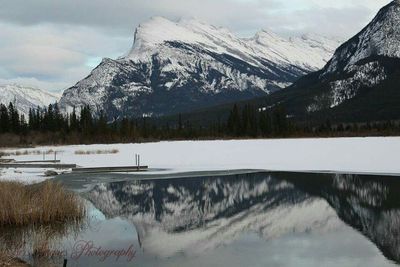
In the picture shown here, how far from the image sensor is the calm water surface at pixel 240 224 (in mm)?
15383

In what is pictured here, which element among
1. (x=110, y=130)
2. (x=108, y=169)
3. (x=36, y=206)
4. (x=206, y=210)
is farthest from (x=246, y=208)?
(x=110, y=130)

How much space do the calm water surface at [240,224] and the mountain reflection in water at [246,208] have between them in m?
0.04

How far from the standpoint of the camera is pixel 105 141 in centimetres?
10381

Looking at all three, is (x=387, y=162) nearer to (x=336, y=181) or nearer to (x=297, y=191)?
(x=336, y=181)

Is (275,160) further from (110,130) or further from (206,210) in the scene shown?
(110,130)

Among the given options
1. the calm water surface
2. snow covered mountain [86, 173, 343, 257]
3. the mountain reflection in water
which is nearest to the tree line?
snow covered mountain [86, 173, 343, 257]

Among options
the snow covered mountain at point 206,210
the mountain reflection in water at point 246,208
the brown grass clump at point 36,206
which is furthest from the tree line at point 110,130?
the brown grass clump at point 36,206

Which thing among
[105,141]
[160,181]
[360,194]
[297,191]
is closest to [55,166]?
[160,181]

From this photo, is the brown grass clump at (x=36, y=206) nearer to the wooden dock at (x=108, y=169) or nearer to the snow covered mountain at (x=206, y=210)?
the snow covered mountain at (x=206, y=210)

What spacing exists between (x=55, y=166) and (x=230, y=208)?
77.0 feet

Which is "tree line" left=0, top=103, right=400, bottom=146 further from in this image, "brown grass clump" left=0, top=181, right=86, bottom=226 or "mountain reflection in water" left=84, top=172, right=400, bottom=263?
"brown grass clump" left=0, top=181, right=86, bottom=226

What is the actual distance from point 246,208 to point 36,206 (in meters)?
9.35

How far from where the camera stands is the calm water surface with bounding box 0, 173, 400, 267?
1538 centimetres

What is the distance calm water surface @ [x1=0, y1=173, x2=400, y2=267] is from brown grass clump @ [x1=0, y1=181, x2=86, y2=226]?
3.10 feet
